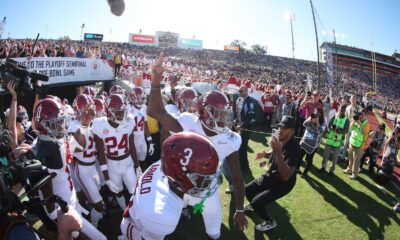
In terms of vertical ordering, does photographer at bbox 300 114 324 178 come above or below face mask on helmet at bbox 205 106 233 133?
below

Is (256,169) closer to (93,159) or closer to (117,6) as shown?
(93,159)

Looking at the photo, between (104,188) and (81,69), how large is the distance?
31.3ft

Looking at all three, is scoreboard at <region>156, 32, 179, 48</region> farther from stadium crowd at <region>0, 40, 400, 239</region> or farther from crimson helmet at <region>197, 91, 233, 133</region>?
crimson helmet at <region>197, 91, 233, 133</region>

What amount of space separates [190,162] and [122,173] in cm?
287

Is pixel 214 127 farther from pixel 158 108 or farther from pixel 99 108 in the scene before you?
pixel 99 108

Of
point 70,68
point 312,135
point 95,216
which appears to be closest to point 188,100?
point 95,216

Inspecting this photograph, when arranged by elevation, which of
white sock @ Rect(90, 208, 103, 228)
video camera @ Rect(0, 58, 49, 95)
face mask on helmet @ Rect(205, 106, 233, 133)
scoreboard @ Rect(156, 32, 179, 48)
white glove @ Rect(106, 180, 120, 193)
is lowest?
white sock @ Rect(90, 208, 103, 228)

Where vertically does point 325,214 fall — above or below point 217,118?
below

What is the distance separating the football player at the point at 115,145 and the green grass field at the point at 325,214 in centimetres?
122

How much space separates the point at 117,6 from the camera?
2395 mm

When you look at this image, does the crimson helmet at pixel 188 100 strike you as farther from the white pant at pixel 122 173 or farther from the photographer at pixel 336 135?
the photographer at pixel 336 135

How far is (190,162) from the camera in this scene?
210 centimetres

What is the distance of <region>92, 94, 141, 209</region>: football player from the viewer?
4.50m

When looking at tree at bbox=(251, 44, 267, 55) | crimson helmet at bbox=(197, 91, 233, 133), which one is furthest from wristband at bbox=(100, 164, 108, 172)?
tree at bbox=(251, 44, 267, 55)
